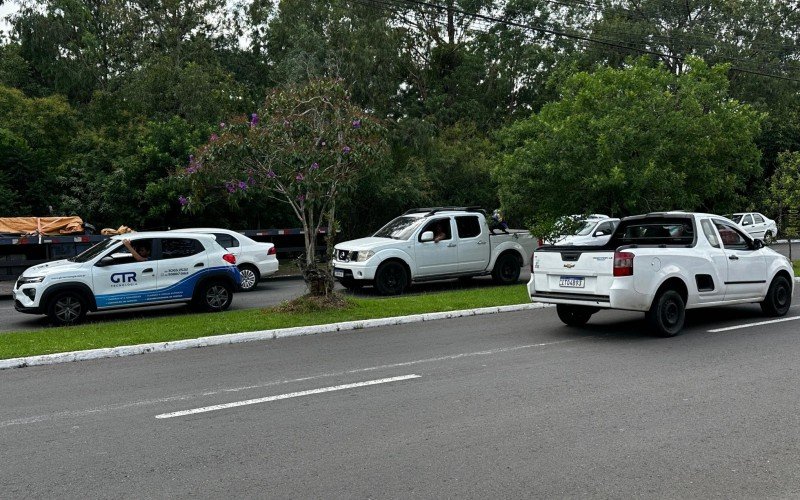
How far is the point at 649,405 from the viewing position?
6.55m

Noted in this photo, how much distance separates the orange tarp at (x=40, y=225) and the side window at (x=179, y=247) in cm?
755

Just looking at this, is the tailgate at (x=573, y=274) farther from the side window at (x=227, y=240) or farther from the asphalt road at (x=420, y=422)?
the side window at (x=227, y=240)

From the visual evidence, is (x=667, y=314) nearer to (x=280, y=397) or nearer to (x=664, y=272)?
(x=664, y=272)

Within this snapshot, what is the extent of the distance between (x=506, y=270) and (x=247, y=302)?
657 cm

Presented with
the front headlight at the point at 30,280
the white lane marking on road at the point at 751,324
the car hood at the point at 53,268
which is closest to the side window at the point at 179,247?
the car hood at the point at 53,268

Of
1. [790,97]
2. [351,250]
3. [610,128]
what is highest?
[790,97]

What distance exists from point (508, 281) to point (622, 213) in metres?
3.31

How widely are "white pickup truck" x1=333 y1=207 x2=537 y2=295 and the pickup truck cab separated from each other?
298 cm

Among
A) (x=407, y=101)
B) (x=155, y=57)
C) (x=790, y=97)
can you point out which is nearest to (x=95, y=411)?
(x=155, y=57)

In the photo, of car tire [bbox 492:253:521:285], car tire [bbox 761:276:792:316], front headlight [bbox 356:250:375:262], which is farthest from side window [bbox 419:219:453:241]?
car tire [bbox 761:276:792:316]

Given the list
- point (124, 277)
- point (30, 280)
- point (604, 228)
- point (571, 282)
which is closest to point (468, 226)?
point (604, 228)

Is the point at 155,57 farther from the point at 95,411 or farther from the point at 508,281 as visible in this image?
the point at 95,411

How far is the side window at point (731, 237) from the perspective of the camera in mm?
11297

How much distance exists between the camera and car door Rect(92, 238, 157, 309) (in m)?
13.0
